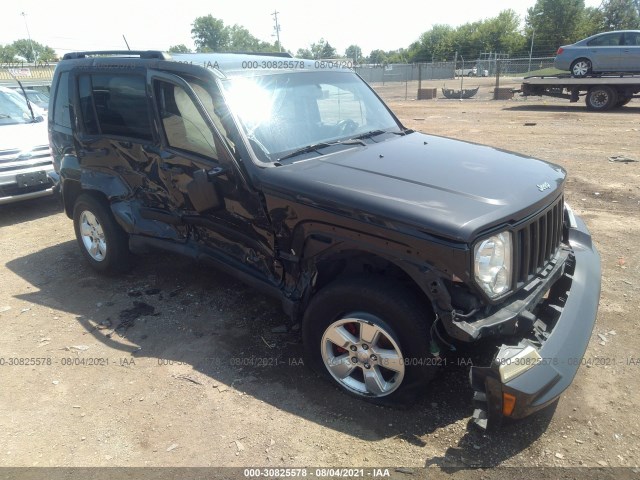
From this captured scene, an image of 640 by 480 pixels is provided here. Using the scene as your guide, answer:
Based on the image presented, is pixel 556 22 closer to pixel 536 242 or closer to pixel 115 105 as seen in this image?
pixel 115 105

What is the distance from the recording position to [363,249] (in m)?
2.75

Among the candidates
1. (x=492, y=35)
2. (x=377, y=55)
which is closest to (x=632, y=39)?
→ (x=492, y=35)

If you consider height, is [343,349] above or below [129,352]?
above

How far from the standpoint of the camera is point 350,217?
9.01 ft

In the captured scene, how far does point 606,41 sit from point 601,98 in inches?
84.5

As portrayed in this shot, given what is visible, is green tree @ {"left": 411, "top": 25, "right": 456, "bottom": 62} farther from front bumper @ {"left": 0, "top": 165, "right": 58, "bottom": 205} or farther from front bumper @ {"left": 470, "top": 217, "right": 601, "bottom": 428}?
front bumper @ {"left": 470, "top": 217, "right": 601, "bottom": 428}

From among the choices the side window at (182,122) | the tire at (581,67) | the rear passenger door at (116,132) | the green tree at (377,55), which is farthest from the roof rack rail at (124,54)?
the green tree at (377,55)

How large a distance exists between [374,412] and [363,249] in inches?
41.8

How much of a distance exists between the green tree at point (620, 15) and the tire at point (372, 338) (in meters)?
66.1

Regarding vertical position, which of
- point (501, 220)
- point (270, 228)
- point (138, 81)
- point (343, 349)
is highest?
point (138, 81)

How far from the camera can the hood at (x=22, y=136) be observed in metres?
7.00

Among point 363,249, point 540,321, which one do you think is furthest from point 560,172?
point 363,249

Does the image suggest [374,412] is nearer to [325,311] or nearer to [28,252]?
[325,311]

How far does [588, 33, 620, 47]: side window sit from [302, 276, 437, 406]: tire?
1810cm
